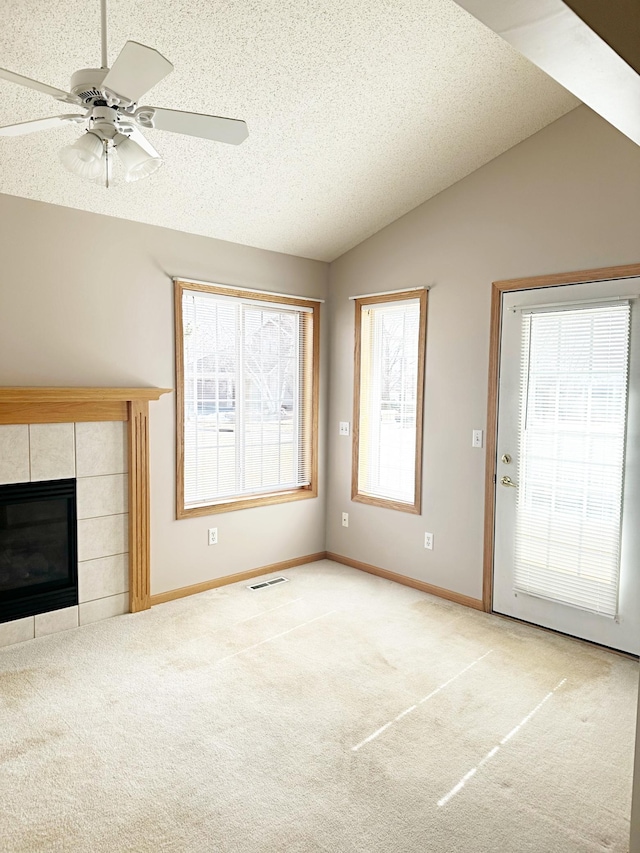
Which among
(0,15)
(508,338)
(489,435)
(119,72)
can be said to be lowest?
(489,435)

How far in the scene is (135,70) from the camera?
1646mm

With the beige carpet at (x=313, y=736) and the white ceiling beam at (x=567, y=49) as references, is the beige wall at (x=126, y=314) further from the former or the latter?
the white ceiling beam at (x=567, y=49)

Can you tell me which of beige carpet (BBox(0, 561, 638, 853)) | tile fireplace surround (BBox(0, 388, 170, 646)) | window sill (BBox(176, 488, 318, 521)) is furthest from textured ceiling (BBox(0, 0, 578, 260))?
beige carpet (BBox(0, 561, 638, 853))

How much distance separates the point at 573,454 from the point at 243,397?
228 centimetres

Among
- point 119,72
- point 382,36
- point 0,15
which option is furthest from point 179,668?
point 382,36

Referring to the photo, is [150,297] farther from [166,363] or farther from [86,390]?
[86,390]

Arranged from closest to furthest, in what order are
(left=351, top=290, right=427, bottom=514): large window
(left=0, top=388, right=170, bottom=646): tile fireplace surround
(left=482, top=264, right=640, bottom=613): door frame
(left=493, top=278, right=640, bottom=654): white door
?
(left=493, top=278, right=640, bottom=654): white door < (left=0, top=388, right=170, bottom=646): tile fireplace surround < (left=482, top=264, right=640, bottom=613): door frame < (left=351, top=290, right=427, bottom=514): large window

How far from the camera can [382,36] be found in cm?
265

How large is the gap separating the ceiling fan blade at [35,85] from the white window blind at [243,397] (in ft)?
7.32

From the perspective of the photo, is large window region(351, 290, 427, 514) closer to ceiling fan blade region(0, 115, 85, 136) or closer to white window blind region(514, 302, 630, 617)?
white window blind region(514, 302, 630, 617)

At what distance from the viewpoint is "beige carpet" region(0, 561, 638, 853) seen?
6.72ft

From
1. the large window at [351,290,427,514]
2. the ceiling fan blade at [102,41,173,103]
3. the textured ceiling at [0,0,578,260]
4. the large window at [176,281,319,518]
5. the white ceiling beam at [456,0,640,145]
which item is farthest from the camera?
the large window at [351,290,427,514]

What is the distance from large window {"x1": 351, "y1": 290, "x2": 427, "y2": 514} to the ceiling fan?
8.25ft

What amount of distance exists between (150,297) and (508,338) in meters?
2.28
